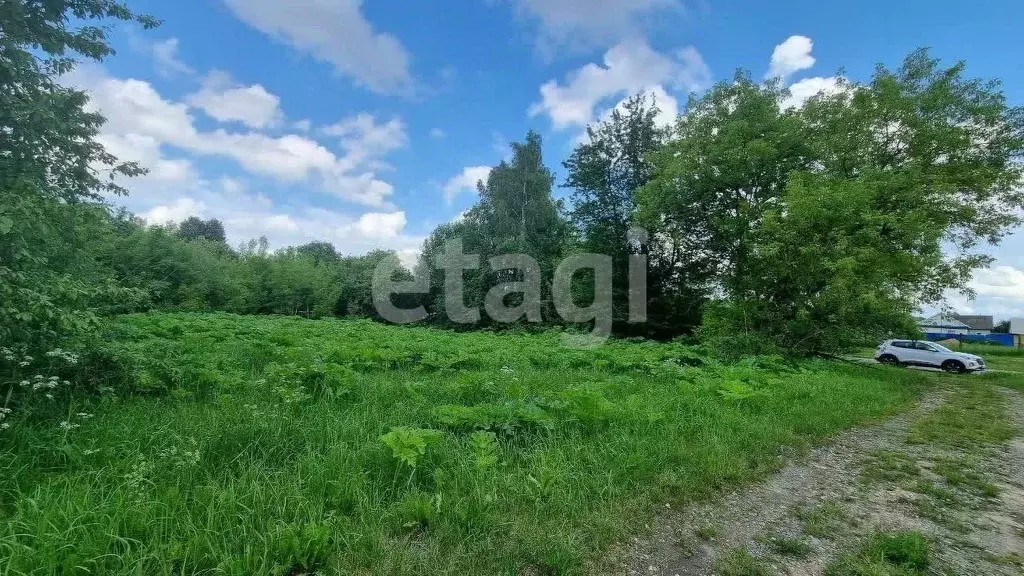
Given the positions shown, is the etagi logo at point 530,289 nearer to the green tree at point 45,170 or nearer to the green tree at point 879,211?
the green tree at point 879,211

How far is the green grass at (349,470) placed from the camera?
6.86 ft

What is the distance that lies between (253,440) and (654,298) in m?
21.0

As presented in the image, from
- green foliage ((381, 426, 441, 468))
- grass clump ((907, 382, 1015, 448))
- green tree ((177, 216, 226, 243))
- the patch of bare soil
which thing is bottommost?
grass clump ((907, 382, 1015, 448))

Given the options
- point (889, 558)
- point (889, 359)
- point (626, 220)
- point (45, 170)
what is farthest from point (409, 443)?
point (889, 359)

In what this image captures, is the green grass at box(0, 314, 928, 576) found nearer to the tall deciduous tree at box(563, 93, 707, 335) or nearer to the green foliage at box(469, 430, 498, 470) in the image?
the green foliage at box(469, 430, 498, 470)

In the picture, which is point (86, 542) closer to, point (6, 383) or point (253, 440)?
point (253, 440)

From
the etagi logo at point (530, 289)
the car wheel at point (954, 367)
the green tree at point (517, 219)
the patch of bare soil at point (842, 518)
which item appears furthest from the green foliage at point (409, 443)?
the green tree at point (517, 219)

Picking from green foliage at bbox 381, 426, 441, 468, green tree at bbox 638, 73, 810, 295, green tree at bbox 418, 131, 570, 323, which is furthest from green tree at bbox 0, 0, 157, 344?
green tree at bbox 418, 131, 570, 323

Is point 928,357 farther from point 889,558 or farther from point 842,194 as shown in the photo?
point 889,558

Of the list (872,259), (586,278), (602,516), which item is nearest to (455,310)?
(586,278)

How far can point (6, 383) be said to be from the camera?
11.4 ft

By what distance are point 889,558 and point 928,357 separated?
73.5 ft

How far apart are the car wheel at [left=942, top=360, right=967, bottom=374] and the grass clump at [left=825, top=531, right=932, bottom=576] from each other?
Result: 68.9 feet

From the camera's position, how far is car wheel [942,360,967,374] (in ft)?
56.5
